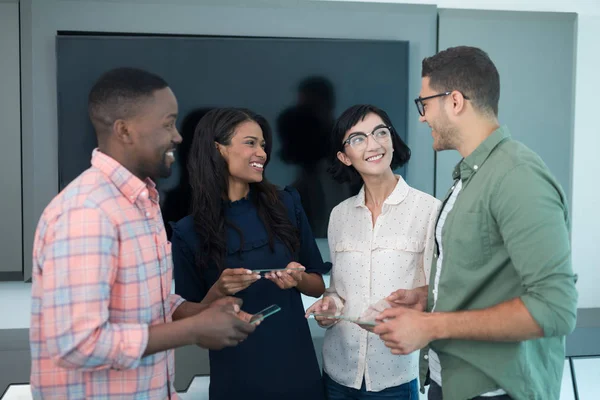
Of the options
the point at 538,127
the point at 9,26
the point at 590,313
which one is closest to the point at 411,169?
the point at 538,127

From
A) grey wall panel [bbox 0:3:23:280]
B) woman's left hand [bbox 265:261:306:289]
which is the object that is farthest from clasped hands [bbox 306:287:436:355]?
grey wall panel [bbox 0:3:23:280]

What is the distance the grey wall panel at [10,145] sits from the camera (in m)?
3.21

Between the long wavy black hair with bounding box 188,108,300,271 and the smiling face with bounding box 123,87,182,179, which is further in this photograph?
the long wavy black hair with bounding box 188,108,300,271

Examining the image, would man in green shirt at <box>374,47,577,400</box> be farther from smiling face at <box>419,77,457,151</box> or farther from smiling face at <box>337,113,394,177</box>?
smiling face at <box>337,113,394,177</box>

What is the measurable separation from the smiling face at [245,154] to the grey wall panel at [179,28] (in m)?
1.42

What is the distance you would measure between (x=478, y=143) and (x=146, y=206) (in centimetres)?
83

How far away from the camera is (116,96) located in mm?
1354

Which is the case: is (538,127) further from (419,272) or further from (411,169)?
(419,272)

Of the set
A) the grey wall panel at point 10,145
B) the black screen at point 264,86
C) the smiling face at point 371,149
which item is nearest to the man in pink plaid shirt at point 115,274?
the smiling face at point 371,149

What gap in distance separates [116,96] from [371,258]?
106 centimetres

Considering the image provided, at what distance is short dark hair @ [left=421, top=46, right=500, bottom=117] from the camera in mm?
1490

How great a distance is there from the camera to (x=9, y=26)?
3.21 meters

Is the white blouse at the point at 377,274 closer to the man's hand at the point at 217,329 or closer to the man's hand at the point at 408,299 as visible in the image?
the man's hand at the point at 408,299

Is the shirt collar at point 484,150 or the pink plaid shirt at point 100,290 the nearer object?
the pink plaid shirt at point 100,290
